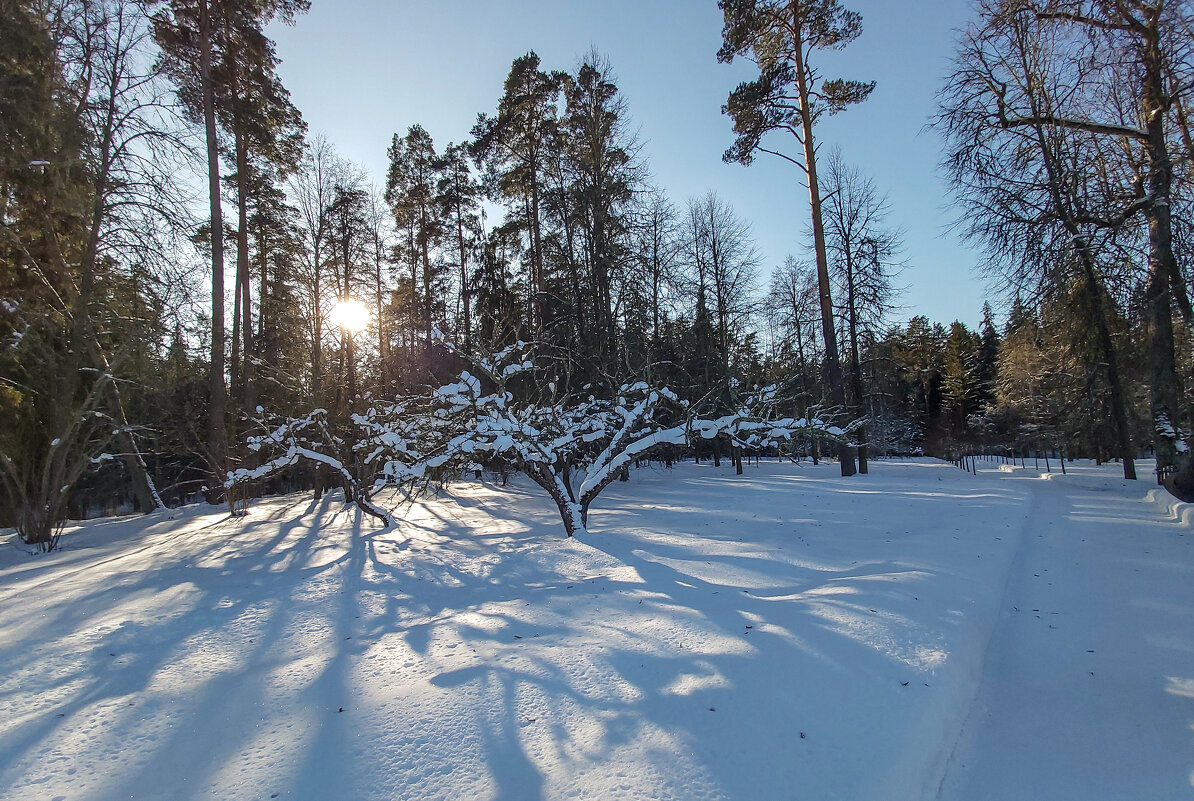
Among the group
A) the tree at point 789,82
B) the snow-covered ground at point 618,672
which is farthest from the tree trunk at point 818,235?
the snow-covered ground at point 618,672

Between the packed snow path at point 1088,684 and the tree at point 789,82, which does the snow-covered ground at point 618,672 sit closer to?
the packed snow path at point 1088,684

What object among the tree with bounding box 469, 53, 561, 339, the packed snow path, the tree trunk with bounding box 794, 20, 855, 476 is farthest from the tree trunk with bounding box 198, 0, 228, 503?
the tree trunk with bounding box 794, 20, 855, 476

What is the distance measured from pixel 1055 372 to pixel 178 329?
→ 24.3 m

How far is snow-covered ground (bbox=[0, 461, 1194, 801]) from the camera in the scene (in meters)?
2.49

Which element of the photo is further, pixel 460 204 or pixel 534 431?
pixel 460 204

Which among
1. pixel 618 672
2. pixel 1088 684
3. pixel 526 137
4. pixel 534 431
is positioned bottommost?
pixel 1088 684

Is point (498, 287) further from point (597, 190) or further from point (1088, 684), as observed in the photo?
point (1088, 684)

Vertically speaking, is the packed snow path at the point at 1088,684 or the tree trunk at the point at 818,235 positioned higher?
the tree trunk at the point at 818,235

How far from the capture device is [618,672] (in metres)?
3.34

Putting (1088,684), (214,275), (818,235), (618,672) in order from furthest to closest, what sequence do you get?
(818,235), (214,275), (1088,684), (618,672)

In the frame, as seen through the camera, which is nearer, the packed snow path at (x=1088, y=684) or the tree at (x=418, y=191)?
the packed snow path at (x=1088, y=684)

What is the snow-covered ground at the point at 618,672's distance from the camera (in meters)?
2.49

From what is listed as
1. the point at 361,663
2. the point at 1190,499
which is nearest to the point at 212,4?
the point at 361,663

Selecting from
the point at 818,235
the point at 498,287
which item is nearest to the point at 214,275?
the point at 498,287
